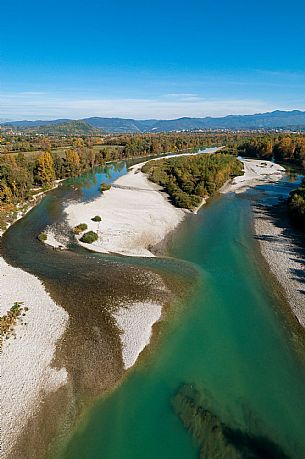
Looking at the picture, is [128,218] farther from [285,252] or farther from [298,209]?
[298,209]

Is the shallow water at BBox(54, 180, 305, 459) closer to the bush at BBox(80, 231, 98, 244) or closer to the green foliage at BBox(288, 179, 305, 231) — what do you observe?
the bush at BBox(80, 231, 98, 244)

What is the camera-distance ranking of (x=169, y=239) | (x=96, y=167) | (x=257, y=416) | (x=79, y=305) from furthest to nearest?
(x=96, y=167) < (x=169, y=239) < (x=79, y=305) < (x=257, y=416)

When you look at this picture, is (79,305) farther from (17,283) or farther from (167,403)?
(167,403)

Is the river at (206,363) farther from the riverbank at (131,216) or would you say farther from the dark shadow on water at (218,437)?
the riverbank at (131,216)

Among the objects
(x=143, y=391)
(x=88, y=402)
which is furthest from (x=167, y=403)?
(x=88, y=402)

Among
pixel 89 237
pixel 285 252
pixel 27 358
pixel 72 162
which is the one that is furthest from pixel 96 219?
pixel 72 162

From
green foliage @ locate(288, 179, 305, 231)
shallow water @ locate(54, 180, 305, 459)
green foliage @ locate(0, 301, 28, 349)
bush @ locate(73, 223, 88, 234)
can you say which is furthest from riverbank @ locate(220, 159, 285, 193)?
green foliage @ locate(0, 301, 28, 349)
